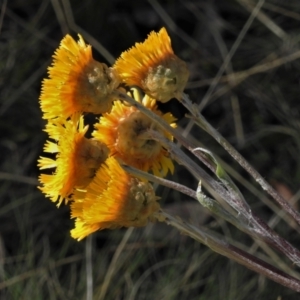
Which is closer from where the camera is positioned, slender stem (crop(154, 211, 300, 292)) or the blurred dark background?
slender stem (crop(154, 211, 300, 292))

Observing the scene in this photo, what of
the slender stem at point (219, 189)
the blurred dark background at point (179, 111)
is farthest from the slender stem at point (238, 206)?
the blurred dark background at point (179, 111)

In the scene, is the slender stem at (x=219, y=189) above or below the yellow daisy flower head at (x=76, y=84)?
below

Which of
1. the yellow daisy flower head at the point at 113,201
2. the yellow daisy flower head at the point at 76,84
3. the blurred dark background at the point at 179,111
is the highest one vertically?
the yellow daisy flower head at the point at 76,84

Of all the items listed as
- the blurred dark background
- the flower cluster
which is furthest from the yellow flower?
the blurred dark background

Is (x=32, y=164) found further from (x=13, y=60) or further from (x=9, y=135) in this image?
(x=13, y=60)

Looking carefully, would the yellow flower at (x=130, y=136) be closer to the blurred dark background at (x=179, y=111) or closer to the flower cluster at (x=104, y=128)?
the flower cluster at (x=104, y=128)

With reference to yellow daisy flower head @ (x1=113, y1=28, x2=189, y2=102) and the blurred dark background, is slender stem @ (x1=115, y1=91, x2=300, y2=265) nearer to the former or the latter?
yellow daisy flower head @ (x1=113, y1=28, x2=189, y2=102)
